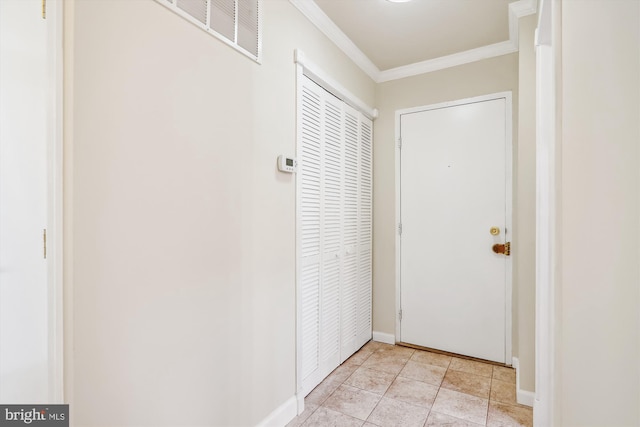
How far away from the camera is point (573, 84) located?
756 millimetres

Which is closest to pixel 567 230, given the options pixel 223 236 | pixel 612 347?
pixel 612 347

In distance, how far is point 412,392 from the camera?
2217 millimetres

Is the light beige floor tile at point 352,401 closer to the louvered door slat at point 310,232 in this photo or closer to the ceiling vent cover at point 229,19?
the louvered door slat at point 310,232

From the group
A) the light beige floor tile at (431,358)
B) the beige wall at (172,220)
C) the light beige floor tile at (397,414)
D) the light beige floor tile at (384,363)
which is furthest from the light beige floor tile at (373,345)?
→ the beige wall at (172,220)

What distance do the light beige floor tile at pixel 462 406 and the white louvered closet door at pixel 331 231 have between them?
31.4 inches

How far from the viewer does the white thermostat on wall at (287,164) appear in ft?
5.99

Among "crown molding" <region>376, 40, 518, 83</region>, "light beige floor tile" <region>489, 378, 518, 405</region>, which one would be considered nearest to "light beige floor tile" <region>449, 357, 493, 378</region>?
"light beige floor tile" <region>489, 378, 518, 405</region>

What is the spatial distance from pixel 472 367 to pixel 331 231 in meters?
1.58

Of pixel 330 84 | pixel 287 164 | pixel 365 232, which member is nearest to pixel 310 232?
pixel 287 164

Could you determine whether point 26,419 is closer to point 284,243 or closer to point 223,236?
point 223,236

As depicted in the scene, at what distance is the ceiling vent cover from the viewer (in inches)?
51.6

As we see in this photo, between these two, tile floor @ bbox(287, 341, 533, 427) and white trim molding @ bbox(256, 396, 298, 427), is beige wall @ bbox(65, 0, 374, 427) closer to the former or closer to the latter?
white trim molding @ bbox(256, 396, 298, 427)

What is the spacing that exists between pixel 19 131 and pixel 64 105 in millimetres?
252

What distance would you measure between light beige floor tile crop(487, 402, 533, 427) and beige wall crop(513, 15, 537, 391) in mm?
144
